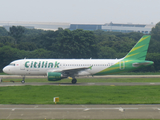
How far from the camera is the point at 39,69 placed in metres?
43.0

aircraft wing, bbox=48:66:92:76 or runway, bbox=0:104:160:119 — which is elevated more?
runway, bbox=0:104:160:119

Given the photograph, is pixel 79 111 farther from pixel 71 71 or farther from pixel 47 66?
pixel 47 66

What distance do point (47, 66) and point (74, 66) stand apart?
455cm

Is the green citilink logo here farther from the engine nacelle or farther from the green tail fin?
the green tail fin

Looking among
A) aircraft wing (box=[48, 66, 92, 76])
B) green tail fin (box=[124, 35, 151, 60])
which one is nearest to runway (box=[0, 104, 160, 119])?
aircraft wing (box=[48, 66, 92, 76])

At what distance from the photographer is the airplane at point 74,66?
141 feet

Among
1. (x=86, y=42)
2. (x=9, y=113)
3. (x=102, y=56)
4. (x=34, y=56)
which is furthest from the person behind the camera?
(x=86, y=42)

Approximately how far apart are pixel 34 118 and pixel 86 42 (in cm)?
6130

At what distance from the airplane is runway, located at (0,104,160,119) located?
1982 cm

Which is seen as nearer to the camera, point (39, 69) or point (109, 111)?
point (109, 111)

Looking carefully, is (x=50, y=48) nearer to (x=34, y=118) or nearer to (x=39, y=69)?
(x=39, y=69)

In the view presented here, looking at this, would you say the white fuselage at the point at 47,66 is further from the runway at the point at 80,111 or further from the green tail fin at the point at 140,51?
the runway at the point at 80,111

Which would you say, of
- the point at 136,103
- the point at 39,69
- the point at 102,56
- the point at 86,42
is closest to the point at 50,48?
the point at 86,42

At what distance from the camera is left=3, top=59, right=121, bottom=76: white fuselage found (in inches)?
1694
